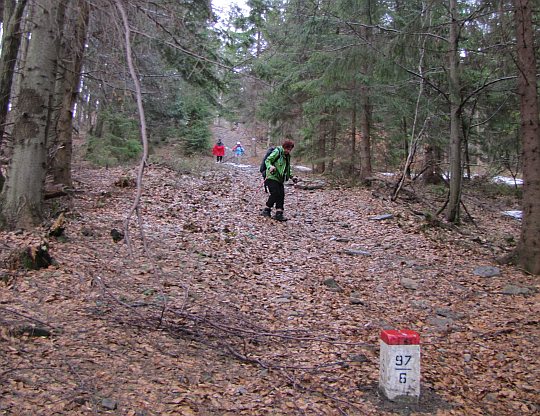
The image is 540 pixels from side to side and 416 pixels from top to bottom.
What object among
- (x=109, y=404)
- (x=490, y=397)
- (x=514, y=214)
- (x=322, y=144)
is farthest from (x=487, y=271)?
(x=322, y=144)

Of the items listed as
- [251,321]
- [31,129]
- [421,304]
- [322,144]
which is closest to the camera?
[251,321]

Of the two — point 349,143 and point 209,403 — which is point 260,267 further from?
point 349,143

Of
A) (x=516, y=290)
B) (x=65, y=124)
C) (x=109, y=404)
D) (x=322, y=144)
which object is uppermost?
(x=322, y=144)

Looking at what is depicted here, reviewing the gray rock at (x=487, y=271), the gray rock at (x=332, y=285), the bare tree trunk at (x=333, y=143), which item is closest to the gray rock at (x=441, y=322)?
the gray rock at (x=332, y=285)

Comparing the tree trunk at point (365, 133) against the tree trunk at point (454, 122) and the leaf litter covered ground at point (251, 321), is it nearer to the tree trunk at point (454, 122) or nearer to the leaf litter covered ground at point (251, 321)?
the tree trunk at point (454, 122)

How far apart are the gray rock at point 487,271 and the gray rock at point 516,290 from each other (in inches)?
26.6

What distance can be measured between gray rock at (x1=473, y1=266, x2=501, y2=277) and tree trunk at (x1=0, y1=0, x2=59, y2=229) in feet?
23.7

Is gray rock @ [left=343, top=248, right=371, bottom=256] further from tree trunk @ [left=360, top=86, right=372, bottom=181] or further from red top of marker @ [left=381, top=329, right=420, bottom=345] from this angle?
tree trunk @ [left=360, top=86, right=372, bottom=181]

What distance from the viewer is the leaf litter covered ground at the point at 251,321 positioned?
12.8 ft

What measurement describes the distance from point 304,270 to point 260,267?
77 centimetres

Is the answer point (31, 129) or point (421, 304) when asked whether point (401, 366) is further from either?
point (31, 129)

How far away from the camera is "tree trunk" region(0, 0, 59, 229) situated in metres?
6.88

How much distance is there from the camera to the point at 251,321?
5699 mm

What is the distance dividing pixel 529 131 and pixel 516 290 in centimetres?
261
